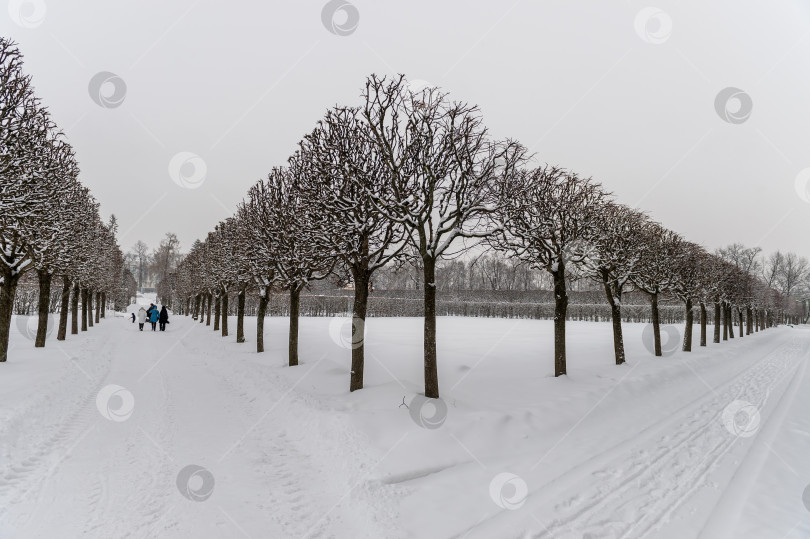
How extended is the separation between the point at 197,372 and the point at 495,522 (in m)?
12.5

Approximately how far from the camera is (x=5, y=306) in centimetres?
1335

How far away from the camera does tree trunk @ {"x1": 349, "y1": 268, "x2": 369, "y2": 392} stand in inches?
412

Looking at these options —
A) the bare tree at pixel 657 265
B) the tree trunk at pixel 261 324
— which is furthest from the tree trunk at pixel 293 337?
the bare tree at pixel 657 265

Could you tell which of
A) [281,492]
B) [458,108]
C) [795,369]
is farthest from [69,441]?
[795,369]

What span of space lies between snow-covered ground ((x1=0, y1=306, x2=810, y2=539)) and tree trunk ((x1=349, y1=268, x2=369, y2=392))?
44 centimetres

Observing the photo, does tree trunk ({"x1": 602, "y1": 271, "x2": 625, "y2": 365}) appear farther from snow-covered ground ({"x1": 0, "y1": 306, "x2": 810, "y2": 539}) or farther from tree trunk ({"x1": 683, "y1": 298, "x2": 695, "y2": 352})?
tree trunk ({"x1": 683, "y1": 298, "x2": 695, "y2": 352})

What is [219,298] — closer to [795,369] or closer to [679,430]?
[679,430]

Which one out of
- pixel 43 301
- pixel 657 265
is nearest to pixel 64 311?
pixel 43 301

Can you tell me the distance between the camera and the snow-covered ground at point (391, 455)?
4754 mm

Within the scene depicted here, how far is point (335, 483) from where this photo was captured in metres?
5.70

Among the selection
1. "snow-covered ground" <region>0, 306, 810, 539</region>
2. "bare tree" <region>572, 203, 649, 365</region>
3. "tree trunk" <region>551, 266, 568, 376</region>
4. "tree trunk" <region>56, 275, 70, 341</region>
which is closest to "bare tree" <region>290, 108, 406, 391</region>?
"snow-covered ground" <region>0, 306, 810, 539</region>

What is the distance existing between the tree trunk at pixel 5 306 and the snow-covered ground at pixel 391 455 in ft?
1.81

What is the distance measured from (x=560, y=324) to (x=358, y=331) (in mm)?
6950

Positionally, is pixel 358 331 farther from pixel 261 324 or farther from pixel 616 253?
pixel 616 253
